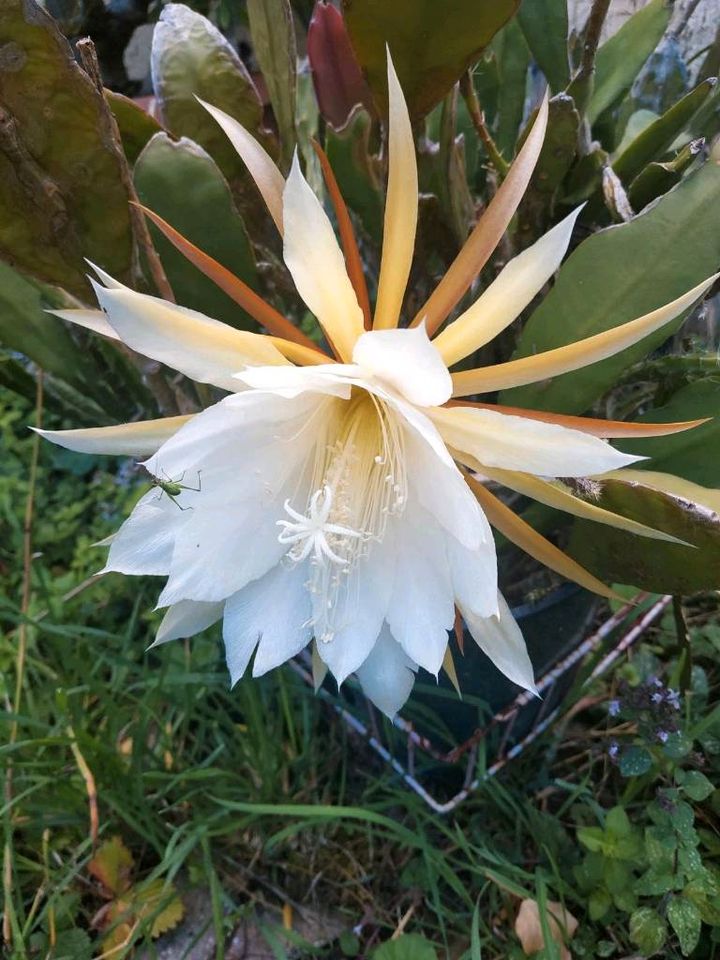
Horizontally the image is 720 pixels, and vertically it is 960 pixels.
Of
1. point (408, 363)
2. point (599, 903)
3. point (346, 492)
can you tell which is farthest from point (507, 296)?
point (599, 903)

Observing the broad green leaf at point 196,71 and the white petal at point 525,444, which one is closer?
the white petal at point 525,444

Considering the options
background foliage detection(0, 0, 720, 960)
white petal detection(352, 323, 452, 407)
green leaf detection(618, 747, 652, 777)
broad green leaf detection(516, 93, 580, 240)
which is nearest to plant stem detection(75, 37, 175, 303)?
background foliage detection(0, 0, 720, 960)

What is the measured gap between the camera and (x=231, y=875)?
97cm

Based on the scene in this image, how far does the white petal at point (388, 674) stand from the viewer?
1.85 feet

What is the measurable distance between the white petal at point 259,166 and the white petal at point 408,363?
0.40ft

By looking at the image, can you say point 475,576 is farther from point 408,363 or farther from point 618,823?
point 618,823

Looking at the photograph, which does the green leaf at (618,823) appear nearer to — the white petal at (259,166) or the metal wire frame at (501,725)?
the metal wire frame at (501,725)

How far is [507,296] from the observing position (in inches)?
17.9

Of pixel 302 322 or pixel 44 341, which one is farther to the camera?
pixel 302 322

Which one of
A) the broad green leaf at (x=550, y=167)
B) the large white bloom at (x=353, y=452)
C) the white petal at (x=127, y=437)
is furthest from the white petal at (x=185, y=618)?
the broad green leaf at (x=550, y=167)

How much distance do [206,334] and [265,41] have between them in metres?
0.30

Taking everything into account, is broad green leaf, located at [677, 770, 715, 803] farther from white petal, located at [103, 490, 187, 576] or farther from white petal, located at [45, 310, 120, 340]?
white petal, located at [45, 310, 120, 340]

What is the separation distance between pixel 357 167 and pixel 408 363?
33 cm

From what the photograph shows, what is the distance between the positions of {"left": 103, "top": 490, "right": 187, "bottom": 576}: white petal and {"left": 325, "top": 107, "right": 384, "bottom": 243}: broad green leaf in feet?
1.12
